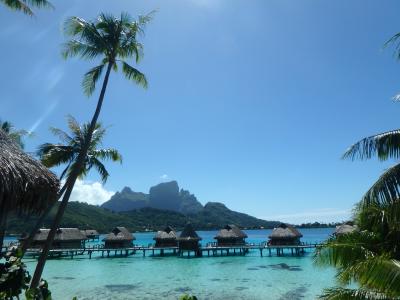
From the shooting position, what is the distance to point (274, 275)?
3052cm

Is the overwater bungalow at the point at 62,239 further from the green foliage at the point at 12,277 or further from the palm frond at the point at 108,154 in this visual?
the green foliage at the point at 12,277

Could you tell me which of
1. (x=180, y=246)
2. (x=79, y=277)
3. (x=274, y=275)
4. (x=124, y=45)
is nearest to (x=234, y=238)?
(x=180, y=246)

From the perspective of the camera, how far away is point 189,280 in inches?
1115

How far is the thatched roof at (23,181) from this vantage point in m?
6.40

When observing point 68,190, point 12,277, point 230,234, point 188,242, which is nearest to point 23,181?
point 12,277

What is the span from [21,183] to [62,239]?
47.1 meters

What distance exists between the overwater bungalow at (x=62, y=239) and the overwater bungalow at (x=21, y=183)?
4561 cm

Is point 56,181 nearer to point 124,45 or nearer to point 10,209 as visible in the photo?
point 10,209

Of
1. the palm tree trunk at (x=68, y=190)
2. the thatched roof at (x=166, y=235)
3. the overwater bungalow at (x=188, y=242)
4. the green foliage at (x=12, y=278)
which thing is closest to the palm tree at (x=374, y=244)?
the green foliage at (x=12, y=278)

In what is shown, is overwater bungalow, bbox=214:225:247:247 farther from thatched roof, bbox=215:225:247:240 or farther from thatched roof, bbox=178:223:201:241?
thatched roof, bbox=178:223:201:241

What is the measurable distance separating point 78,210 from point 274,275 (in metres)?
115

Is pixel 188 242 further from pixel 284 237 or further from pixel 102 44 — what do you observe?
pixel 102 44

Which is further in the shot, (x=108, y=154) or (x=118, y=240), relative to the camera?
(x=118, y=240)

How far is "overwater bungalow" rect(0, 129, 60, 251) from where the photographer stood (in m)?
6.41
